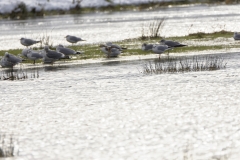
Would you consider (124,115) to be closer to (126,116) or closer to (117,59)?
(126,116)

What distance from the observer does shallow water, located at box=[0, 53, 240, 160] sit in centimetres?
774

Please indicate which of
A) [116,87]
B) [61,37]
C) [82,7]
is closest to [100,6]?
[82,7]

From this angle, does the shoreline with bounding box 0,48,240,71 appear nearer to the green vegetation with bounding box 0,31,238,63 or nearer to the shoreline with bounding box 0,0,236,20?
the green vegetation with bounding box 0,31,238,63

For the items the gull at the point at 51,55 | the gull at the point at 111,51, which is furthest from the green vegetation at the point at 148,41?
the gull at the point at 51,55

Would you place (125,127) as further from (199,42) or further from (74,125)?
(199,42)

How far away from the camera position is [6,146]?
8.23 m

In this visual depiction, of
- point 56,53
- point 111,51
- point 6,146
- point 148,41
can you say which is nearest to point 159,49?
point 111,51

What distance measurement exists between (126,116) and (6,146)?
99.3 inches

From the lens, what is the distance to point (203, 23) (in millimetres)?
36344

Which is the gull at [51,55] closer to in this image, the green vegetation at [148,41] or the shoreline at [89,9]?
the green vegetation at [148,41]

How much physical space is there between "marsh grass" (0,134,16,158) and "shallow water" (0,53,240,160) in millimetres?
135

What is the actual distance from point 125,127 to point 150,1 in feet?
181

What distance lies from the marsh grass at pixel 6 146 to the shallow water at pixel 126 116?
14cm

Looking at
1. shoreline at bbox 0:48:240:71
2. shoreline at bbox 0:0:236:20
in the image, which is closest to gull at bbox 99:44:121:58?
shoreline at bbox 0:48:240:71
